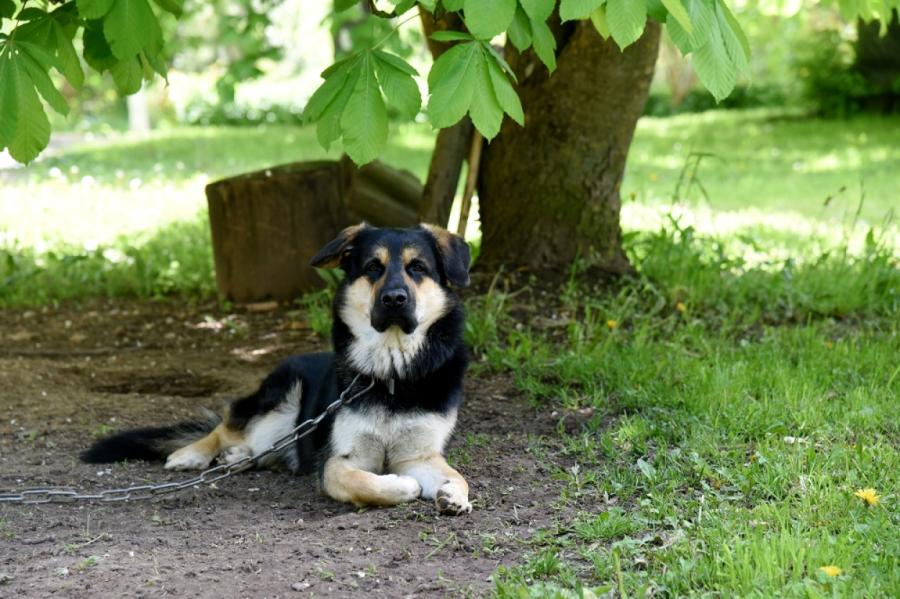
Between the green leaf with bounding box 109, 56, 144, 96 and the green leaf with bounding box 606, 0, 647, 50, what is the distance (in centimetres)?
243

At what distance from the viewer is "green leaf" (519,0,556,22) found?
363 cm

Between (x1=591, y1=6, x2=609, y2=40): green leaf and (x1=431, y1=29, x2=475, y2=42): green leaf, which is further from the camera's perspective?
(x1=591, y1=6, x2=609, y2=40): green leaf

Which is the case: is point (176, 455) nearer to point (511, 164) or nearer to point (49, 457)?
point (49, 457)

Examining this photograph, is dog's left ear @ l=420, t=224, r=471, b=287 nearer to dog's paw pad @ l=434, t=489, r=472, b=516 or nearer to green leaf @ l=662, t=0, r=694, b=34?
dog's paw pad @ l=434, t=489, r=472, b=516

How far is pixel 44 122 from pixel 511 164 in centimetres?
432

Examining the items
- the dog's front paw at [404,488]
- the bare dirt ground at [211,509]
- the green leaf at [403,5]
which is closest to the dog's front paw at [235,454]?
the bare dirt ground at [211,509]

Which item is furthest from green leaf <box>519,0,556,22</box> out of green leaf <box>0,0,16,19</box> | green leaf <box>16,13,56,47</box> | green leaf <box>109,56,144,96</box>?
green leaf <box>0,0,16,19</box>

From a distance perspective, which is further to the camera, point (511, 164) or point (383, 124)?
point (511, 164)

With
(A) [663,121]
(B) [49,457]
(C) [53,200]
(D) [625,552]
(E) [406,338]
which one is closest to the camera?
(D) [625,552]

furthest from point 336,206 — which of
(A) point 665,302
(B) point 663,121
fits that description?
(B) point 663,121

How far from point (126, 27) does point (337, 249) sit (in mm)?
1463

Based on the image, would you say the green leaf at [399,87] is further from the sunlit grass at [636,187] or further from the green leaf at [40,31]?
the sunlit grass at [636,187]

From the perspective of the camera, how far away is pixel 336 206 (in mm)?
8625

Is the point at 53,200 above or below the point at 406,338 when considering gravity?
above
